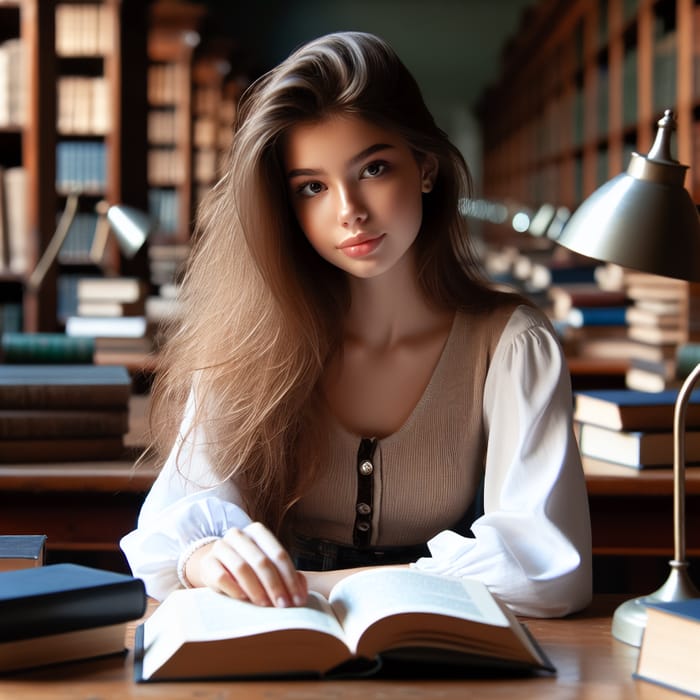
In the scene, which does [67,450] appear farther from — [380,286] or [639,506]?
[639,506]

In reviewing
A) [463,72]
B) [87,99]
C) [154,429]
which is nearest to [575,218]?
[154,429]

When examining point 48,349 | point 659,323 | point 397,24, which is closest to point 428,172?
point 48,349

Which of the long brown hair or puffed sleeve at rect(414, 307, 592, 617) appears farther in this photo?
the long brown hair

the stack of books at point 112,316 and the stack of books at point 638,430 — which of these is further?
Answer: the stack of books at point 112,316

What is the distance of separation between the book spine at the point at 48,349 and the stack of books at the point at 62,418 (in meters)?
0.67

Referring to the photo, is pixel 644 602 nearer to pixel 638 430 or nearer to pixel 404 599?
pixel 404 599

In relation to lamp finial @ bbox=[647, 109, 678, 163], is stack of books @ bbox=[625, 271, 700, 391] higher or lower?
lower

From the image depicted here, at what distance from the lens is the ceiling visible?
1486 cm

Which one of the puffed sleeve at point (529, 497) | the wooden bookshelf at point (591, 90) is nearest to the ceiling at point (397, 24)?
the wooden bookshelf at point (591, 90)

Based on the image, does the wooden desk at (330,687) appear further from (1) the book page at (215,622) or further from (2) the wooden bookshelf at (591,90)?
(2) the wooden bookshelf at (591,90)

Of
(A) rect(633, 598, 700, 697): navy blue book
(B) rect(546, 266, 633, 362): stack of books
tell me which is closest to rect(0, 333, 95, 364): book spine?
(B) rect(546, 266, 633, 362): stack of books

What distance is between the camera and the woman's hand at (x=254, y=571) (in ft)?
4.20

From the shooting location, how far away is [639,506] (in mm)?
2258

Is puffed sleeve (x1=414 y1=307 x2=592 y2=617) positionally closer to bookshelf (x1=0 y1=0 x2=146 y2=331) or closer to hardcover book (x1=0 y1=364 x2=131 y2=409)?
hardcover book (x1=0 y1=364 x2=131 y2=409)
